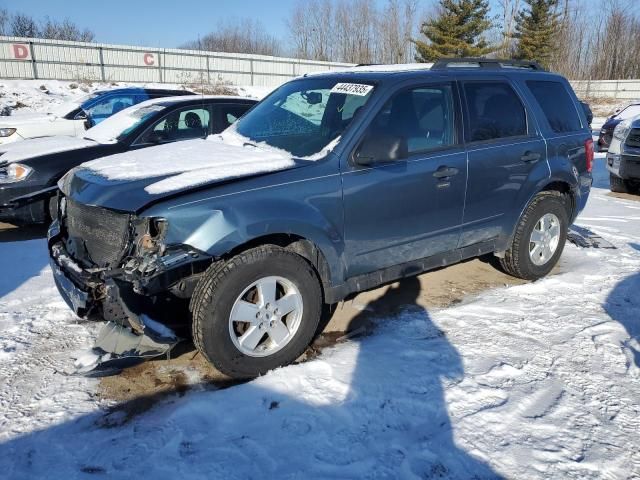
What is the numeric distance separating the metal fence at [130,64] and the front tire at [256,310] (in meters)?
20.9

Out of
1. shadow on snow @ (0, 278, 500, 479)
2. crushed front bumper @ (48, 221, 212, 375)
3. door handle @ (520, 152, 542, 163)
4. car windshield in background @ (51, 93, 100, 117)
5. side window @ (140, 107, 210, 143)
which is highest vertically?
car windshield in background @ (51, 93, 100, 117)

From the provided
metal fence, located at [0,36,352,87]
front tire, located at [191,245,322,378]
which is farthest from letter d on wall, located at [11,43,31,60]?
front tire, located at [191,245,322,378]

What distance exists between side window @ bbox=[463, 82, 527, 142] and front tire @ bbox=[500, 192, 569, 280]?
0.76 metres

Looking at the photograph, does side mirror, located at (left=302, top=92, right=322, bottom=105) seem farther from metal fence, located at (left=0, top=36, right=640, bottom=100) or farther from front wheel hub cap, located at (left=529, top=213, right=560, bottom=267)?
metal fence, located at (left=0, top=36, right=640, bottom=100)

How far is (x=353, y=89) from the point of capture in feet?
12.6

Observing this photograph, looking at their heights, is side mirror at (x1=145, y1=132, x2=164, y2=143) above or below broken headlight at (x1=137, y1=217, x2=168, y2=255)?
above

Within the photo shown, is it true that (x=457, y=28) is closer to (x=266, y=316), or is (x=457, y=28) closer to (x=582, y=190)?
(x=582, y=190)

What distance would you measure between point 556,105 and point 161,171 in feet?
12.7

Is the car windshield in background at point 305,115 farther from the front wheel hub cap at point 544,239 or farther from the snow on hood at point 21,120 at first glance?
the snow on hood at point 21,120

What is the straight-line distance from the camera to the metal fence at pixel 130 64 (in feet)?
82.7

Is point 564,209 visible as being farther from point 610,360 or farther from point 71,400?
point 71,400

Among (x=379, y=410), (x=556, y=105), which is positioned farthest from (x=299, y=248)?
(x=556, y=105)

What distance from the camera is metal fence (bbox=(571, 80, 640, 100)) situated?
39.7 m

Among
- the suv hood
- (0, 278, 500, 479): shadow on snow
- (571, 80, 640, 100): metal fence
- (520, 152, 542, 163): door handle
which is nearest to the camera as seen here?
(0, 278, 500, 479): shadow on snow
